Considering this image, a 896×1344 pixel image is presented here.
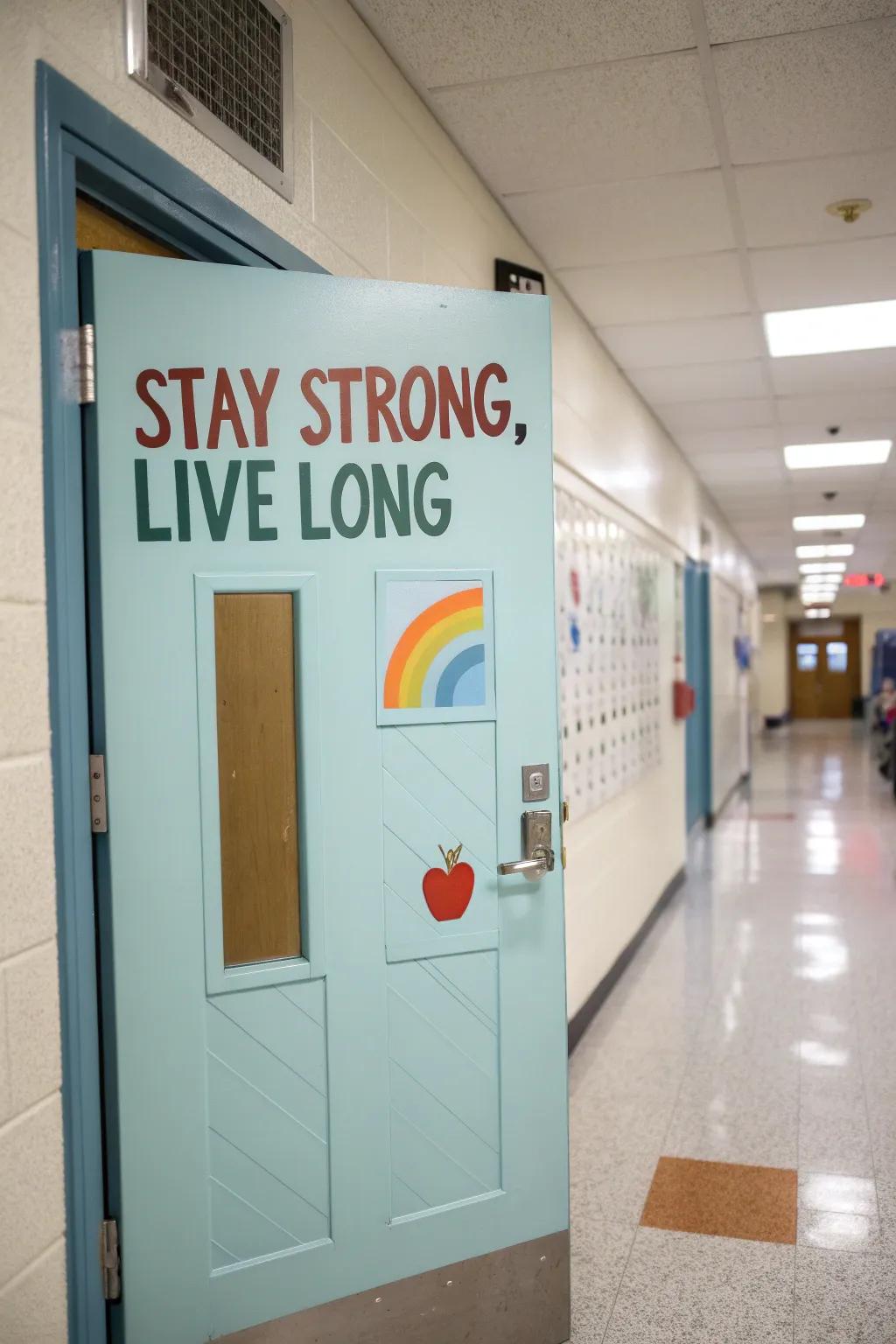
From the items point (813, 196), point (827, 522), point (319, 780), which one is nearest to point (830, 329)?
point (813, 196)

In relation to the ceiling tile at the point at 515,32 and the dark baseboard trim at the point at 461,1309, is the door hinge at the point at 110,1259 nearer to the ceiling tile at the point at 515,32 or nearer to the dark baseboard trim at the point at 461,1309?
the dark baseboard trim at the point at 461,1309

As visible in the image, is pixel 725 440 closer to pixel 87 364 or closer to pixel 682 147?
pixel 682 147

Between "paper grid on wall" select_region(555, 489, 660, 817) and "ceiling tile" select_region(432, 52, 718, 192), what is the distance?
1154mm

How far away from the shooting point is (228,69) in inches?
77.8

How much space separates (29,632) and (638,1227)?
214 cm

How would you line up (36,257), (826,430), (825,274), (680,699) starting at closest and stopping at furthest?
1. (36,257)
2. (825,274)
3. (826,430)
4. (680,699)

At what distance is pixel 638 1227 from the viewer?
9.04 ft

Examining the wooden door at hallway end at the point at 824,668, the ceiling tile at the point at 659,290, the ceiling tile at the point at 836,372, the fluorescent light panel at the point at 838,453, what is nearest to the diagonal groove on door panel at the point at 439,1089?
the ceiling tile at the point at 659,290

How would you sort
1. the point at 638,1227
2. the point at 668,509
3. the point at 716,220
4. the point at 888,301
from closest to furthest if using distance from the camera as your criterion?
1. the point at 638,1227
2. the point at 716,220
3. the point at 888,301
4. the point at 668,509

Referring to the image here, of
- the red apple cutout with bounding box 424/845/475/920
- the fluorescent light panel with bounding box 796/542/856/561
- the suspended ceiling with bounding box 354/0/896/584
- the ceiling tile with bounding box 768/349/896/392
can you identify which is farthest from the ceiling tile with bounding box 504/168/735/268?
the fluorescent light panel with bounding box 796/542/856/561

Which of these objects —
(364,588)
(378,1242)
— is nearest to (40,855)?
(364,588)

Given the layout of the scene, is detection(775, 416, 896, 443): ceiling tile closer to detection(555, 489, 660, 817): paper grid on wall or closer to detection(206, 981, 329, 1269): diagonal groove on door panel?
detection(555, 489, 660, 817): paper grid on wall

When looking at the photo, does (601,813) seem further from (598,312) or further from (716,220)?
(716,220)

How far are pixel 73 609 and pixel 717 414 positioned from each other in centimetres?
536
